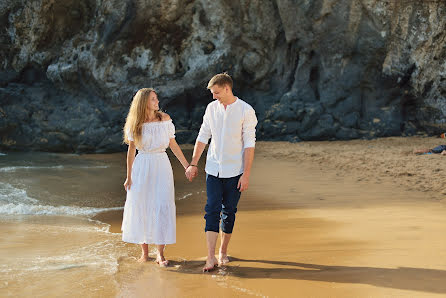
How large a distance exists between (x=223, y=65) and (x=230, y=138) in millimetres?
10954

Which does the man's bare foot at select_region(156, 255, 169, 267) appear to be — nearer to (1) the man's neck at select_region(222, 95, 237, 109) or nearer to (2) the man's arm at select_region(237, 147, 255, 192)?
(2) the man's arm at select_region(237, 147, 255, 192)

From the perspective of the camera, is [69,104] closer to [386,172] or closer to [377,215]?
[386,172]

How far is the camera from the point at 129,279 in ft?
13.1

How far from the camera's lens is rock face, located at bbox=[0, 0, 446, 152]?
13.9 metres

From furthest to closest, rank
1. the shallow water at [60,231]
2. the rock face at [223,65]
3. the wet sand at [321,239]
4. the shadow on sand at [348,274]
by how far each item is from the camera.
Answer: the rock face at [223,65] < the shallow water at [60,231] < the wet sand at [321,239] < the shadow on sand at [348,274]

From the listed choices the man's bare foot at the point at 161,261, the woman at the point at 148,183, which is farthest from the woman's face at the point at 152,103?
the man's bare foot at the point at 161,261

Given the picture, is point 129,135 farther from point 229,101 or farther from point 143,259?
point 143,259

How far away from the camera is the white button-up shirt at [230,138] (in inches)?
165

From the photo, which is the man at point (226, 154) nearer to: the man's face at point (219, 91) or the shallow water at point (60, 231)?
the man's face at point (219, 91)

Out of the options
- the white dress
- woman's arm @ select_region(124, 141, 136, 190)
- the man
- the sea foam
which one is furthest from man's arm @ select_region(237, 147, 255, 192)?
the sea foam

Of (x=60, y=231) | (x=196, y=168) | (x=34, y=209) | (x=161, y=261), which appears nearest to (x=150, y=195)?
(x=196, y=168)

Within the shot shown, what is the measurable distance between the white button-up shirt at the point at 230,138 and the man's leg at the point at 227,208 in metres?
0.09

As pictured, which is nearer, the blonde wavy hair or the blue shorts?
the blue shorts

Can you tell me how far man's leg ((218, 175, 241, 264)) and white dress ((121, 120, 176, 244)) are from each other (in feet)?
1.58
